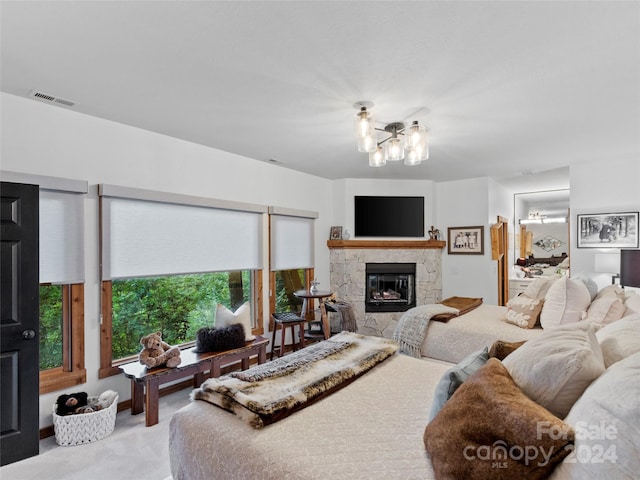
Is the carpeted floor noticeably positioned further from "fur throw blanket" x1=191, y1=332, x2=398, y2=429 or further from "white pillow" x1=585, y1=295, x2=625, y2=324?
"white pillow" x1=585, y1=295, x2=625, y2=324

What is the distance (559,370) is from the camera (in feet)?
3.83

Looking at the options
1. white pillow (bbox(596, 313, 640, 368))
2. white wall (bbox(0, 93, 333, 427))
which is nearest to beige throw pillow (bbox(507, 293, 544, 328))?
white pillow (bbox(596, 313, 640, 368))

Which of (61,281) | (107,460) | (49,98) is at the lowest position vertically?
(107,460)

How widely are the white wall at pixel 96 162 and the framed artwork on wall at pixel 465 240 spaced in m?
3.35

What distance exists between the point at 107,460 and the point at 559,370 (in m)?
2.66

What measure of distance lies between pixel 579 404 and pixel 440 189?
197 inches

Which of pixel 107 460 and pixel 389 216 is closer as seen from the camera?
pixel 107 460

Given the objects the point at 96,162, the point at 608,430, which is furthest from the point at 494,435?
the point at 96,162

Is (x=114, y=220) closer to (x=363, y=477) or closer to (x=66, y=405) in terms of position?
(x=66, y=405)

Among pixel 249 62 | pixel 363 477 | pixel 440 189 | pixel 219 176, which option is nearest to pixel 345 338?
pixel 363 477

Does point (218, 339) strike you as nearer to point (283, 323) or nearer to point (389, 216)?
point (283, 323)

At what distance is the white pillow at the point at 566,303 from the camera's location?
2.86 meters

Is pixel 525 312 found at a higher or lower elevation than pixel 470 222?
lower

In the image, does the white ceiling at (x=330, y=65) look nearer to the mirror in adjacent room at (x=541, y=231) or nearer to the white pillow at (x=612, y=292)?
the white pillow at (x=612, y=292)
